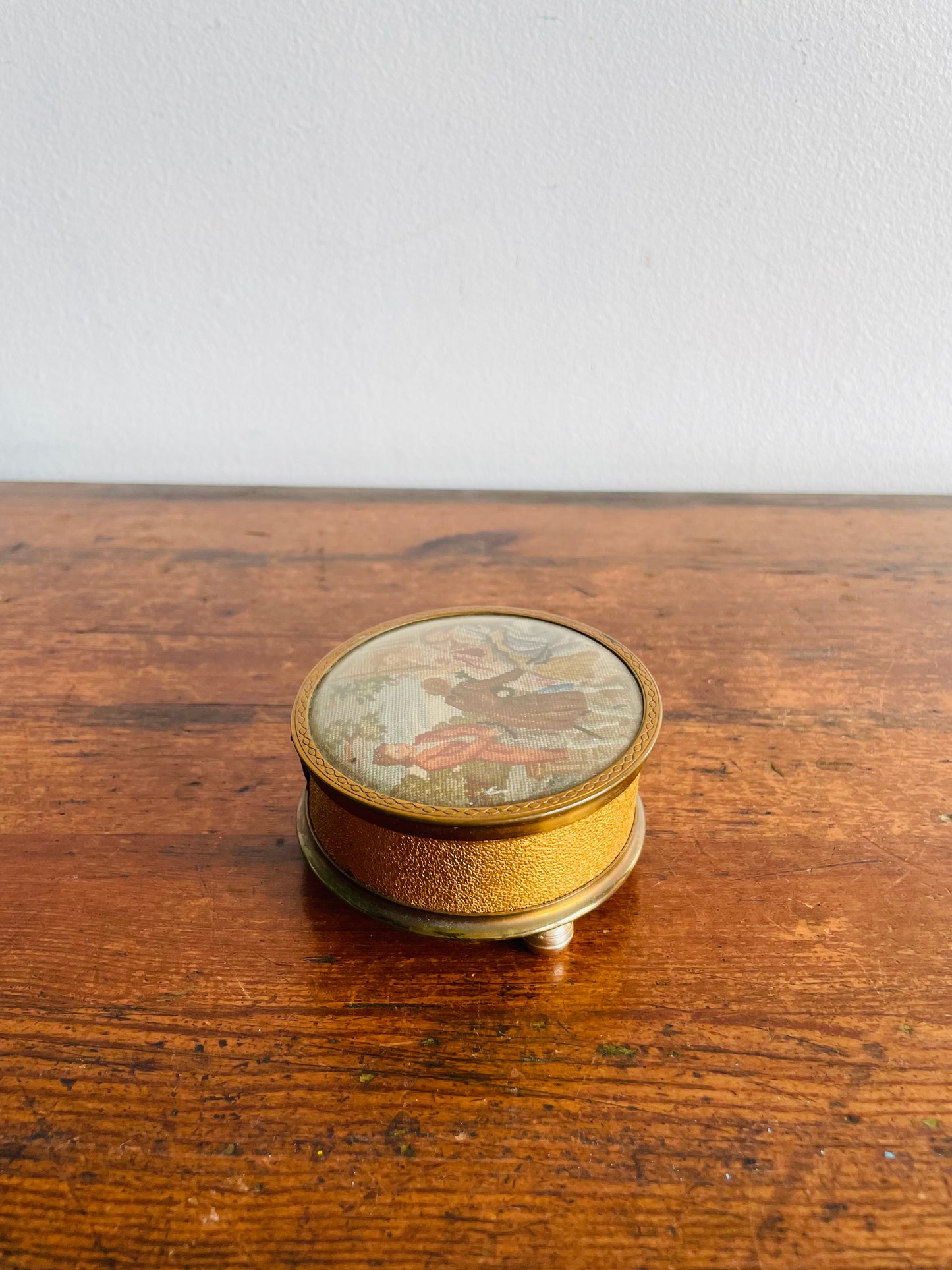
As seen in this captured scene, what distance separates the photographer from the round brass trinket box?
62cm

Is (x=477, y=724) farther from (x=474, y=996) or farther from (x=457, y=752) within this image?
(x=474, y=996)

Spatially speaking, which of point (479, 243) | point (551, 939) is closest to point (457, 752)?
point (551, 939)

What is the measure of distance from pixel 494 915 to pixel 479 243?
116cm

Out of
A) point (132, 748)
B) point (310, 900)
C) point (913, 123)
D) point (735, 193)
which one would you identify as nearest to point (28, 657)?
point (132, 748)

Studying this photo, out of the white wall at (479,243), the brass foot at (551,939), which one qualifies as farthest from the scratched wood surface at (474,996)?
the white wall at (479,243)

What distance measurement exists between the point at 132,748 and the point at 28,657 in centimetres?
26

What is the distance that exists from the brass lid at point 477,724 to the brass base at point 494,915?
8 cm

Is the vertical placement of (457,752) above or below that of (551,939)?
above

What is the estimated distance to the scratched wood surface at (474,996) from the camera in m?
0.49

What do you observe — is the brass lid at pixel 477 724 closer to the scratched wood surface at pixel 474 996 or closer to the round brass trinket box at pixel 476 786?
the round brass trinket box at pixel 476 786

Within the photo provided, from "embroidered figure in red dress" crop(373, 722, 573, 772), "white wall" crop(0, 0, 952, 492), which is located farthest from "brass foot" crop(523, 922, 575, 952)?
"white wall" crop(0, 0, 952, 492)

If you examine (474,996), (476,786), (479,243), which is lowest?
(474,996)

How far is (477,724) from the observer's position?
0.68 metres

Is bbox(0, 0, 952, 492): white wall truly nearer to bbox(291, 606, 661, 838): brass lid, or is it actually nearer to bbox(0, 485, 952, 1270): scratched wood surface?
bbox(0, 485, 952, 1270): scratched wood surface
